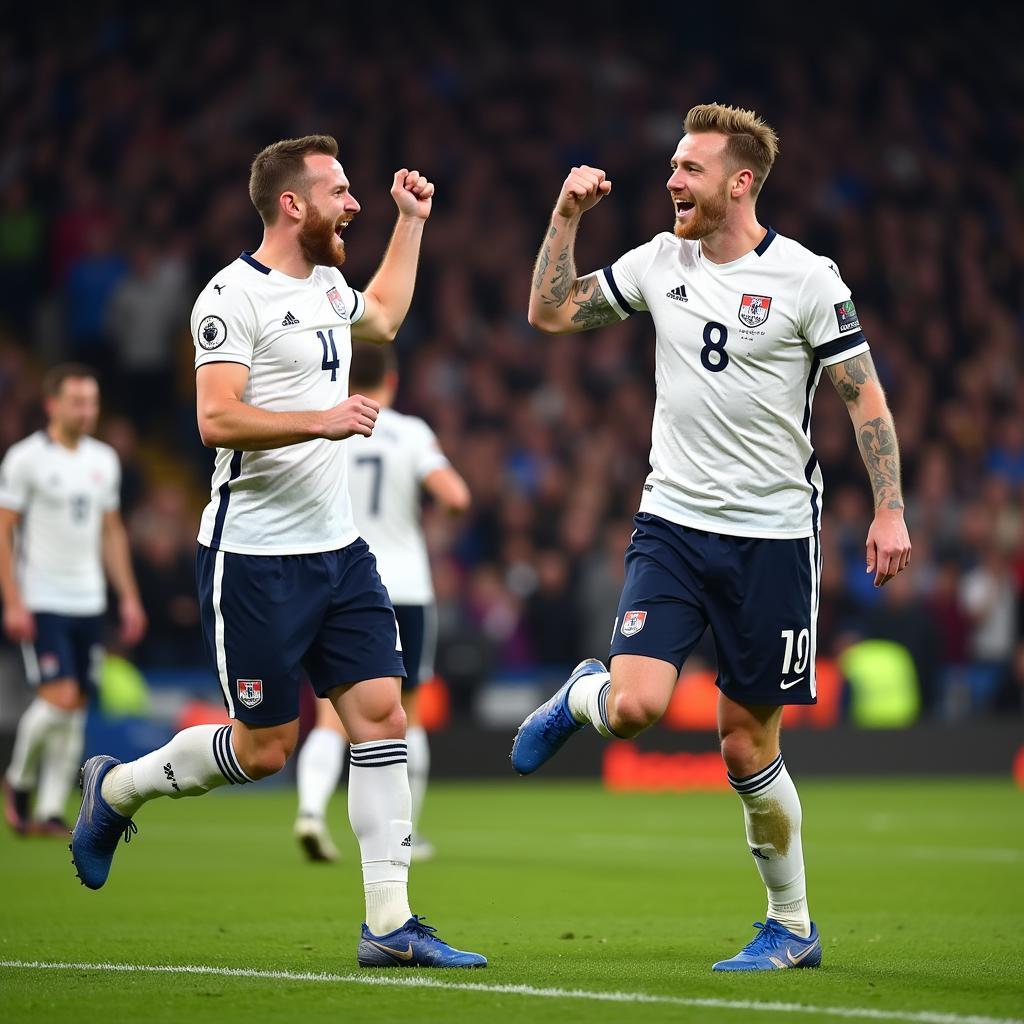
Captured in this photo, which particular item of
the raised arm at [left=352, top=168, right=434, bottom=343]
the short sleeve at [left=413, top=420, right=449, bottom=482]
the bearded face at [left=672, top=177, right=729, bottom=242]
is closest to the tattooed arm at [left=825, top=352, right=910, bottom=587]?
the bearded face at [left=672, top=177, right=729, bottom=242]

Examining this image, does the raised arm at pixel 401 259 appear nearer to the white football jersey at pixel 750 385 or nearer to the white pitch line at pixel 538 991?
the white football jersey at pixel 750 385

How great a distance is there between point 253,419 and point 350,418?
324 mm

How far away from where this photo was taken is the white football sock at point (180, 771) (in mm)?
6434

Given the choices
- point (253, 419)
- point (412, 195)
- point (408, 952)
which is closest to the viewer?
point (253, 419)

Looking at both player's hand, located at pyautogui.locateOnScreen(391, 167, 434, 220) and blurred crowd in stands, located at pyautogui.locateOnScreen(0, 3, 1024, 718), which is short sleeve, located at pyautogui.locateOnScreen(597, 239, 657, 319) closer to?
player's hand, located at pyautogui.locateOnScreen(391, 167, 434, 220)

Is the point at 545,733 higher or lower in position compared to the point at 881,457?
lower

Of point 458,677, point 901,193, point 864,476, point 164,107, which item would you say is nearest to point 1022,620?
point 864,476

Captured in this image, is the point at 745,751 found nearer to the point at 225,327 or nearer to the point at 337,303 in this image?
the point at 337,303

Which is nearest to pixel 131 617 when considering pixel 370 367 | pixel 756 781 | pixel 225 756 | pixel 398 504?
pixel 398 504

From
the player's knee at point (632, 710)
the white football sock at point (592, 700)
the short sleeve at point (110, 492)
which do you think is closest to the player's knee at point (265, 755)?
the white football sock at point (592, 700)

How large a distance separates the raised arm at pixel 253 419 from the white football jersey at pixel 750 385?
103 centimetres

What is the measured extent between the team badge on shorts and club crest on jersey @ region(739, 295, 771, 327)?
985mm

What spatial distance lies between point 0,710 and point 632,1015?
11.6 meters

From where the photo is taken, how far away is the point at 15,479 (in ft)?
38.5
